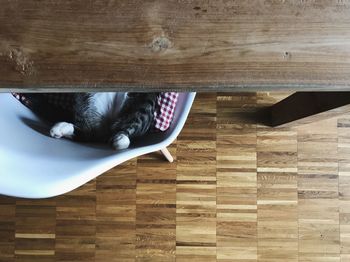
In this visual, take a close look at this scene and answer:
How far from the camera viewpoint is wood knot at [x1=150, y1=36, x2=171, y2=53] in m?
0.64

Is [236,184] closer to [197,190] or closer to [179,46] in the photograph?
[197,190]

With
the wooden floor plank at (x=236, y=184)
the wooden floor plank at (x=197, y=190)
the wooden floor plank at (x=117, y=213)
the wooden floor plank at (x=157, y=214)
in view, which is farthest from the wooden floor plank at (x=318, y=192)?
the wooden floor plank at (x=117, y=213)

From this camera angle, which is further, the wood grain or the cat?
the cat

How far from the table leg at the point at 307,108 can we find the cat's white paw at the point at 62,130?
1.46 ft

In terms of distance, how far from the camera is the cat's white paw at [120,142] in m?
0.85

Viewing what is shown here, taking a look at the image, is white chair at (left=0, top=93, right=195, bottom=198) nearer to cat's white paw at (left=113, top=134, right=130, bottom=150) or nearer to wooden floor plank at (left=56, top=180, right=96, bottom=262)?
cat's white paw at (left=113, top=134, right=130, bottom=150)

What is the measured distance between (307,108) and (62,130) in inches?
18.3

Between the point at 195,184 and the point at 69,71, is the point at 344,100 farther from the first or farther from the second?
the point at 195,184

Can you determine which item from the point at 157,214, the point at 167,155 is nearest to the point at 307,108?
the point at 167,155

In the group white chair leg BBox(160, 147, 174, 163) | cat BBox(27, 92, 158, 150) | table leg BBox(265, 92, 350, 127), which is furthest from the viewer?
white chair leg BBox(160, 147, 174, 163)

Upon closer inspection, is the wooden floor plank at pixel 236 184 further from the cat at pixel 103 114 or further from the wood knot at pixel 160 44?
the wood knot at pixel 160 44

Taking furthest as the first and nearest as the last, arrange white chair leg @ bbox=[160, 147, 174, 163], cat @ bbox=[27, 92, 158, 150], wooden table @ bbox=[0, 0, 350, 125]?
1. white chair leg @ bbox=[160, 147, 174, 163]
2. cat @ bbox=[27, 92, 158, 150]
3. wooden table @ bbox=[0, 0, 350, 125]

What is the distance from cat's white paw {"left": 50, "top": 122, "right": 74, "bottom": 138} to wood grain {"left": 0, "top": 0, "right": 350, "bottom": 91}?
0.75 feet

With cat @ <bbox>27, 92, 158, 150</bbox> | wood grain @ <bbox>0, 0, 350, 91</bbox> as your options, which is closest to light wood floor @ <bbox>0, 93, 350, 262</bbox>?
cat @ <bbox>27, 92, 158, 150</bbox>
